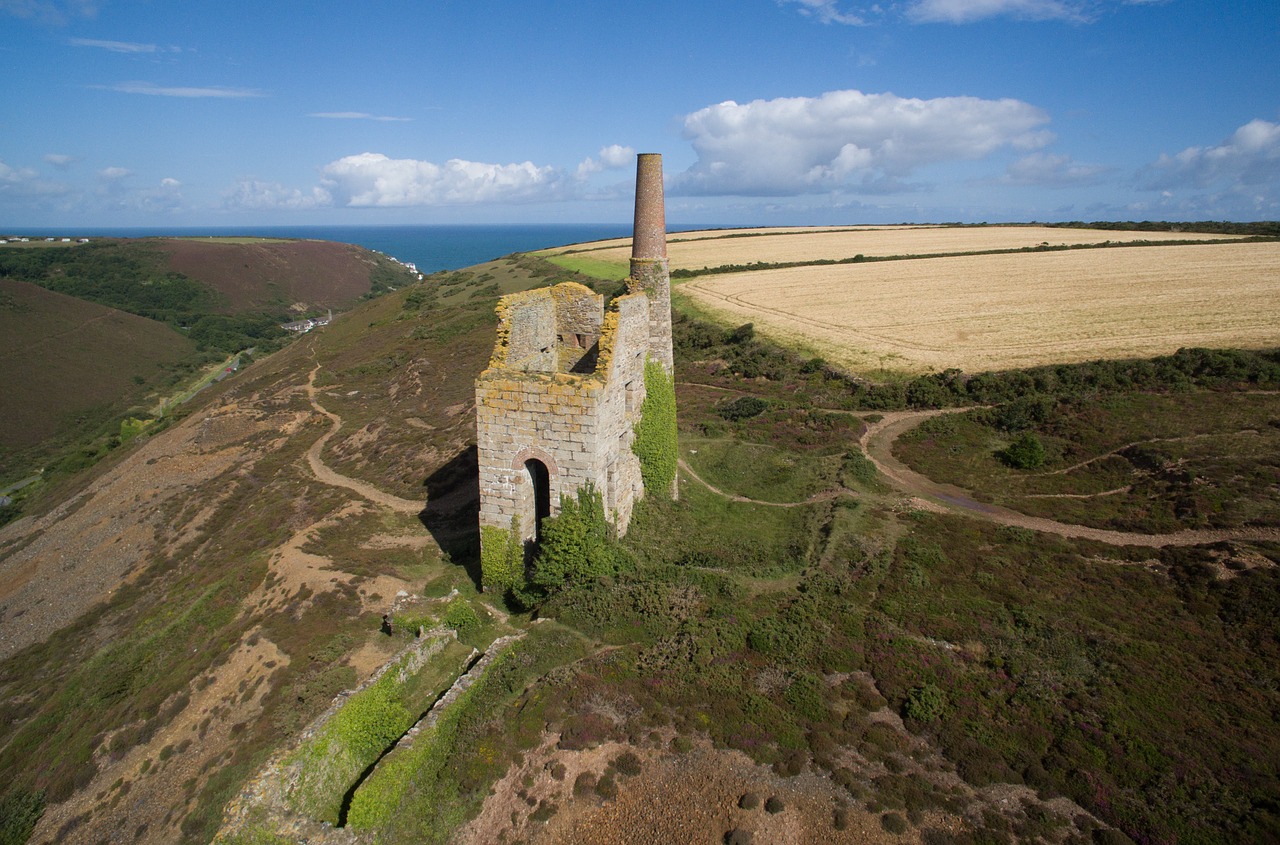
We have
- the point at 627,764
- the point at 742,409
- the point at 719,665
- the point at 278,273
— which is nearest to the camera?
the point at 627,764

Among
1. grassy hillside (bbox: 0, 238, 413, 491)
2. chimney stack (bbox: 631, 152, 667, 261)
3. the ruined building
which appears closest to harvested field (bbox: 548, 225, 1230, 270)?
chimney stack (bbox: 631, 152, 667, 261)

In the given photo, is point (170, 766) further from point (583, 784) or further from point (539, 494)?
point (539, 494)

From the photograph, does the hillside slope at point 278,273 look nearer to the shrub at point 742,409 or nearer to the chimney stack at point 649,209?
the shrub at point 742,409

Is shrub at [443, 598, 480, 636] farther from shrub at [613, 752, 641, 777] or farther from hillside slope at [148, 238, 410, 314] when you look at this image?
hillside slope at [148, 238, 410, 314]

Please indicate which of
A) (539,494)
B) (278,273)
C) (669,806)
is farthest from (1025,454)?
(278,273)

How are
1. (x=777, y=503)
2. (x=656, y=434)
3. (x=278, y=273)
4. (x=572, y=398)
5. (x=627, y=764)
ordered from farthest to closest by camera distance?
(x=278, y=273) → (x=777, y=503) → (x=656, y=434) → (x=572, y=398) → (x=627, y=764)

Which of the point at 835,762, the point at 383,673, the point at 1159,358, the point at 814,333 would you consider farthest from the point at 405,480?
the point at 1159,358

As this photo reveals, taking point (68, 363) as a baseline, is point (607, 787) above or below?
above
